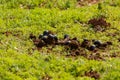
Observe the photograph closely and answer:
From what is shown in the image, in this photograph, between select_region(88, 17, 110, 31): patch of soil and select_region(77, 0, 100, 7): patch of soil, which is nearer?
select_region(88, 17, 110, 31): patch of soil

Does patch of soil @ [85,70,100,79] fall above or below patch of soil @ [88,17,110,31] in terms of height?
below

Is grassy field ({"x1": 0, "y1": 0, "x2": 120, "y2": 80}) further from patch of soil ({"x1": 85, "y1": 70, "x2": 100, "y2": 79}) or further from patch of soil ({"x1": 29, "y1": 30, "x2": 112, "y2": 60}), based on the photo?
patch of soil ({"x1": 29, "y1": 30, "x2": 112, "y2": 60})

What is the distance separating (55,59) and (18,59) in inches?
41.0

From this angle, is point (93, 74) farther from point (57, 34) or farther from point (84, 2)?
point (84, 2)

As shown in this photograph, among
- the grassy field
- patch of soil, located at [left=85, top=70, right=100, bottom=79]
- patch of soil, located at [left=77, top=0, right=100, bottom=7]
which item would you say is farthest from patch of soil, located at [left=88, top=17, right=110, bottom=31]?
patch of soil, located at [left=85, top=70, right=100, bottom=79]

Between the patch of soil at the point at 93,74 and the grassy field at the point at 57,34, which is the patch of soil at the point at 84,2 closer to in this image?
the grassy field at the point at 57,34

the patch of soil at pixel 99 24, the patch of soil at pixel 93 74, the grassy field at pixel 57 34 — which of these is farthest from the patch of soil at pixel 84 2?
the patch of soil at pixel 93 74

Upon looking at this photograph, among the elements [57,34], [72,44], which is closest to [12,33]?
[57,34]

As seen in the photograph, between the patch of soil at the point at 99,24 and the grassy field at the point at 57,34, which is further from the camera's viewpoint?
the patch of soil at the point at 99,24

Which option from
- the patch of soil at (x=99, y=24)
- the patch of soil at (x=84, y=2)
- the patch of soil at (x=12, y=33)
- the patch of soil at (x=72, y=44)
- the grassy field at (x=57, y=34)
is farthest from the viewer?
the patch of soil at (x=84, y=2)

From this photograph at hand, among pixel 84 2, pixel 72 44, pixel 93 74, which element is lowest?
pixel 93 74

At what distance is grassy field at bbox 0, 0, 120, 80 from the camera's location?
1162 cm

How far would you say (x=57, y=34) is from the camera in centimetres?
1404

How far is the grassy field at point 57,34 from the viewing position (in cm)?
1162
